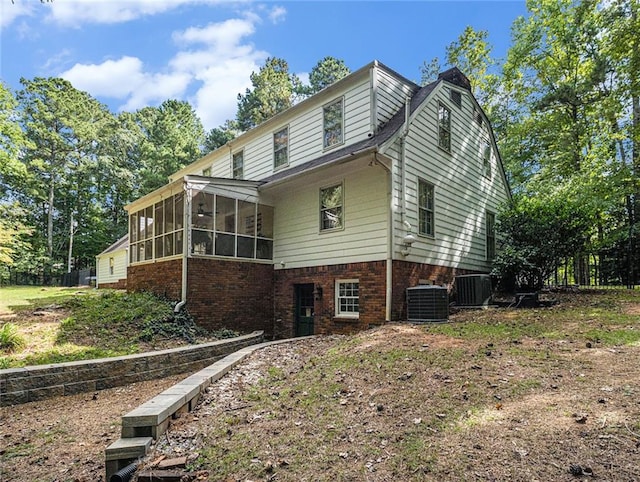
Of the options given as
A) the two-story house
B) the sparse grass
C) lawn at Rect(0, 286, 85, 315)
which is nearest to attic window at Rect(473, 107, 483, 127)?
the two-story house

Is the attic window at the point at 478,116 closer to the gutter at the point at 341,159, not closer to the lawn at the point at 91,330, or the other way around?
the gutter at the point at 341,159

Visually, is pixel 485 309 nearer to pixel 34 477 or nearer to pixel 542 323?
pixel 542 323

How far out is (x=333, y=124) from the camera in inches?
434

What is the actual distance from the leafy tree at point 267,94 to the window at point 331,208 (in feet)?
70.7

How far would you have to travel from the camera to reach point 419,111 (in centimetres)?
1023

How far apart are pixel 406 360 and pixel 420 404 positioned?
1428 mm

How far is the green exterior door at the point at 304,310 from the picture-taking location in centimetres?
1110

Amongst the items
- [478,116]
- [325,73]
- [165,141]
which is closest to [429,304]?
[478,116]

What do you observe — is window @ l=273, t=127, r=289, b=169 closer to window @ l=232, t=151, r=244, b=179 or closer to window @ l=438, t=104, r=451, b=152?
window @ l=232, t=151, r=244, b=179

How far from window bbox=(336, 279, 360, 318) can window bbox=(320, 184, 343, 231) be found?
156 centimetres

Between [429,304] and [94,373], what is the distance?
679 centimetres

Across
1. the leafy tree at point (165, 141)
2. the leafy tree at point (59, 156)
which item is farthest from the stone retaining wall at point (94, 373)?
the leafy tree at point (59, 156)

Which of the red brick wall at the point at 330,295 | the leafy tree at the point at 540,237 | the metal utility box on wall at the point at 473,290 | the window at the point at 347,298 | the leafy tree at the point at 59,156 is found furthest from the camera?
the leafy tree at the point at 59,156

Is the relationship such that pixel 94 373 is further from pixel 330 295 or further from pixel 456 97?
pixel 456 97
